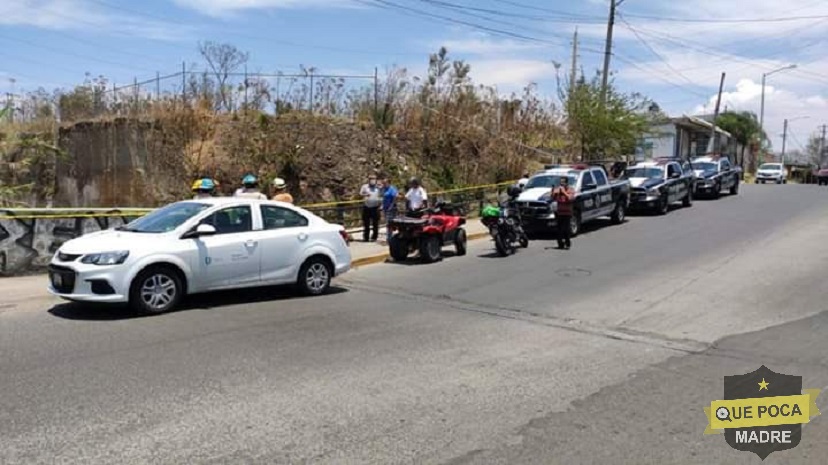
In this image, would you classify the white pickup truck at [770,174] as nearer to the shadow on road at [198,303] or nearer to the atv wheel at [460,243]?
the atv wheel at [460,243]

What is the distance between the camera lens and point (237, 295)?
11.0 meters

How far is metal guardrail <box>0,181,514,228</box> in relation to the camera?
12891 millimetres

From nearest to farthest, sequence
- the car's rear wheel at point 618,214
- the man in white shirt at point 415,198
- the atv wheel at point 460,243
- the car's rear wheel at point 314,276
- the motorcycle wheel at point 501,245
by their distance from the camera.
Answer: the car's rear wheel at point 314,276 → the motorcycle wheel at point 501,245 → the atv wheel at point 460,243 → the man in white shirt at point 415,198 → the car's rear wheel at point 618,214

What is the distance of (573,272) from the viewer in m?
13.6

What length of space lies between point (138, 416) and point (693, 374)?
501 centimetres

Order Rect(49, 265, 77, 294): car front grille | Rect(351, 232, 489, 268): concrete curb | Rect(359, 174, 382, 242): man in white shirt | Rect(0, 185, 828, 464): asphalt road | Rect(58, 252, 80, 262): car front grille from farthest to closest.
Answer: Rect(359, 174, 382, 242): man in white shirt → Rect(351, 232, 489, 268): concrete curb → Rect(58, 252, 80, 262): car front grille → Rect(49, 265, 77, 294): car front grille → Rect(0, 185, 828, 464): asphalt road

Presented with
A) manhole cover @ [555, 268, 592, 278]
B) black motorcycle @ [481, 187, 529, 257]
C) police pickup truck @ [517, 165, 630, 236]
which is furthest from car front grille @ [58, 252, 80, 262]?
police pickup truck @ [517, 165, 630, 236]

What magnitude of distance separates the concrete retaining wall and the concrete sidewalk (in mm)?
289

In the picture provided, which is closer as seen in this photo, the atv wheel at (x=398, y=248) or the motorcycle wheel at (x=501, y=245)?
the atv wheel at (x=398, y=248)

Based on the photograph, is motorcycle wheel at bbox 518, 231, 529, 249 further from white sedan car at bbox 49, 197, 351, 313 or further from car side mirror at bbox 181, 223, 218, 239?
car side mirror at bbox 181, 223, 218, 239

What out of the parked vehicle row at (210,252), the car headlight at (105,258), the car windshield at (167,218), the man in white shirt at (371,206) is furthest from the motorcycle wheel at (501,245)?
the car headlight at (105,258)

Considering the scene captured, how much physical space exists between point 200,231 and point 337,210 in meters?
10.0

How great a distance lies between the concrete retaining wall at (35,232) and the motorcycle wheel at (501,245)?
8.04 meters

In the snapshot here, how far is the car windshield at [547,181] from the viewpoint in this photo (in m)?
20.0
